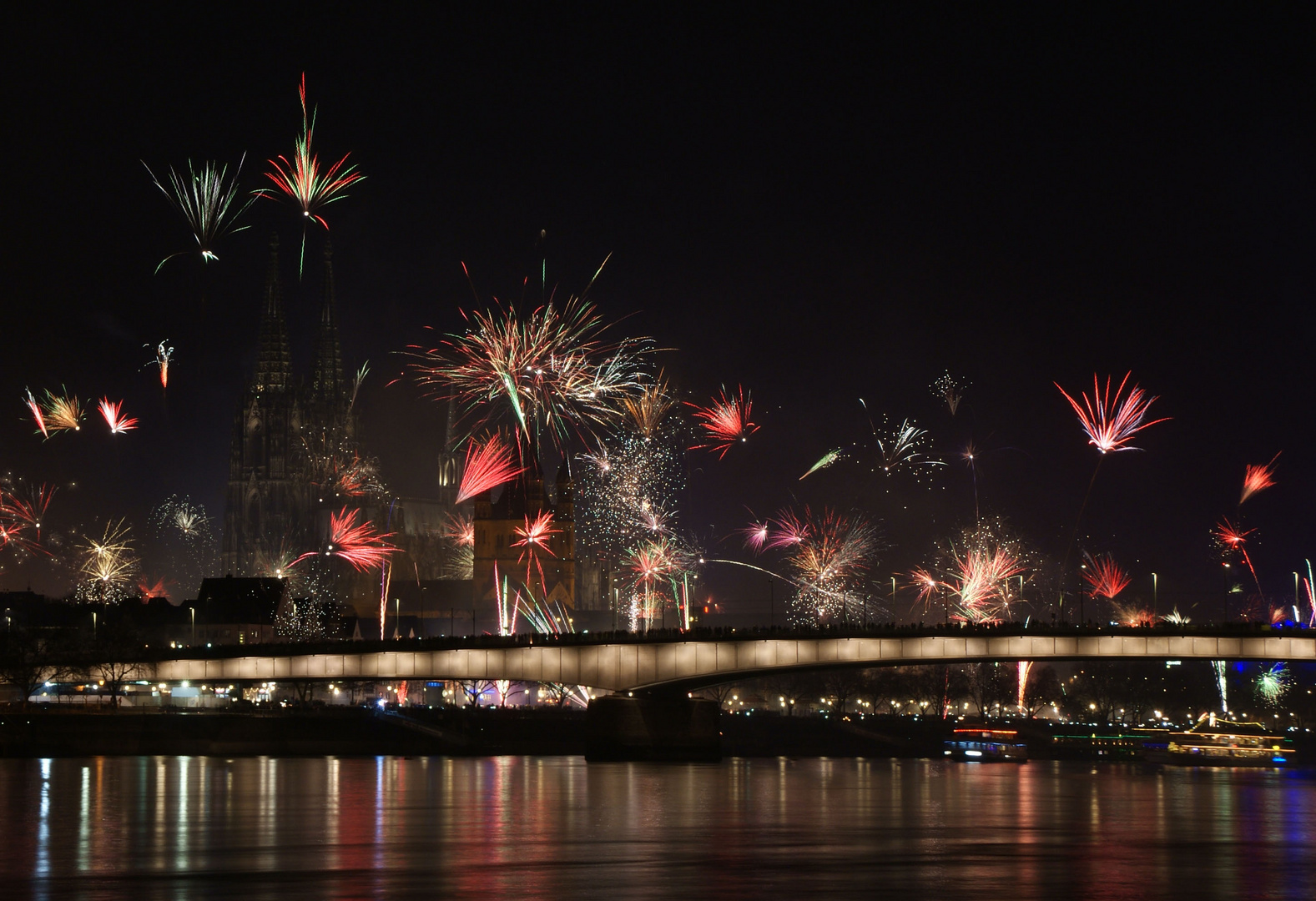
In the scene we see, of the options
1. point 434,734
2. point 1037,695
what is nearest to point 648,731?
point 434,734

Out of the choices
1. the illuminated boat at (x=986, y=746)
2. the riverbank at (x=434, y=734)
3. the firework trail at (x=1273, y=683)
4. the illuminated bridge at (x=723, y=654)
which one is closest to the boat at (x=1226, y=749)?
the illuminated boat at (x=986, y=746)

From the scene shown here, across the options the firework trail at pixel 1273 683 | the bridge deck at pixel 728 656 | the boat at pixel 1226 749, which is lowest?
the boat at pixel 1226 749

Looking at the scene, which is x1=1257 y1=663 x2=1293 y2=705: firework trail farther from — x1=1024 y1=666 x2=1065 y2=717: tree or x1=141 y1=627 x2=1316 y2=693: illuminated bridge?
x1=141 y1=627 x2=1316 y2=693: illuminated bridge

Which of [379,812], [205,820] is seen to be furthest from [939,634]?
[205,820]

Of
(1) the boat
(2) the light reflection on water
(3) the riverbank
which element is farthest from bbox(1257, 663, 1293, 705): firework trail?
(2) the light reflection on water

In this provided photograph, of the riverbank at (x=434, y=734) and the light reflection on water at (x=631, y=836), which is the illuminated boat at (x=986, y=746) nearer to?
the riverbank at (x=434, y=734)
